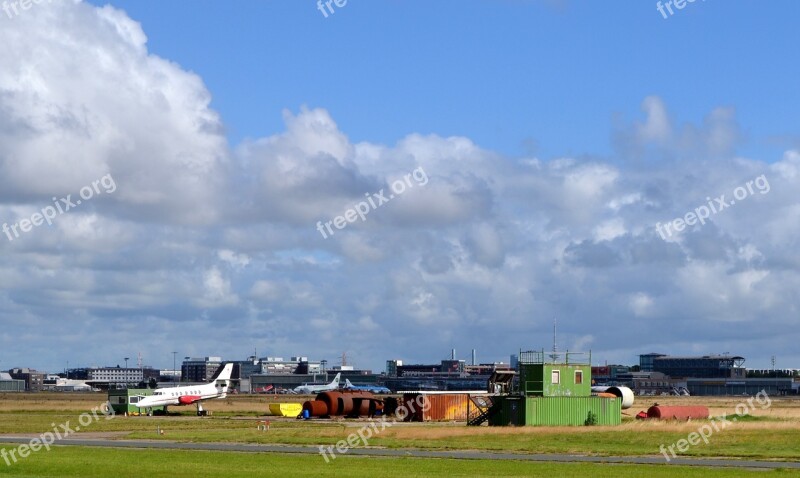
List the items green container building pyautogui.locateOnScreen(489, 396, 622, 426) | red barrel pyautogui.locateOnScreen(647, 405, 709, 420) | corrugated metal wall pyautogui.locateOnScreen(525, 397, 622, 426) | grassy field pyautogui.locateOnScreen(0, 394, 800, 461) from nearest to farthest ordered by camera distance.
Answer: grassy field pyautogui.locateOnScreen(0, 394, 800, 461), green container building pyautogui.locateOnScreen(489, 396, 622, 426), corrugated metal wall pyautogui.locateOnScreen(525, 397, 622, 426), red barrel pyautogui.locateOnScreen(647, 405, 709, 420)

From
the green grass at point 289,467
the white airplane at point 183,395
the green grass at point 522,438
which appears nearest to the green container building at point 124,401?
the white airplane at point 183,395

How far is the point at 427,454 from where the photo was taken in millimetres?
53031

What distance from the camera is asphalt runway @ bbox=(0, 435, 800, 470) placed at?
47969mm

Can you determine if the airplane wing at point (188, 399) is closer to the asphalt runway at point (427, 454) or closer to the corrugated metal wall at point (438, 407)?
the corrugated metal wall at point (438, 407)

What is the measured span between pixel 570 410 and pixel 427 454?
30.0 meters

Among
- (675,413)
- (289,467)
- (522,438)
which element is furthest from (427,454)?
(675,413)

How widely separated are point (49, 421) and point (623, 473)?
2559 inches

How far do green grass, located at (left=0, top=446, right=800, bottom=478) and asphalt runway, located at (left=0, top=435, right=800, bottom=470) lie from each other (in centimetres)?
211

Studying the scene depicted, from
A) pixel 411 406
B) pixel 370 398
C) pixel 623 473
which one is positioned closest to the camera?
pixel 623 473

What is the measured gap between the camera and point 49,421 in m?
94.8

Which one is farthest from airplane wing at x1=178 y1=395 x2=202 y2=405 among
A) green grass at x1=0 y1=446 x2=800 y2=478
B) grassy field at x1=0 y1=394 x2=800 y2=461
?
green grass at x1=0 y1=446 x2=800 y2=478

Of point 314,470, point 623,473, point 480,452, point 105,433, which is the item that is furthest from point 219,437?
point 623,473

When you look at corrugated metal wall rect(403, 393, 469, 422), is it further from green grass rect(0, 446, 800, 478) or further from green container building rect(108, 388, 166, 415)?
green grass rect(0, 446, 800, 478)

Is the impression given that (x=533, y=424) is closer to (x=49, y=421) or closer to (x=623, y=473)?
(x=623, y=473)
